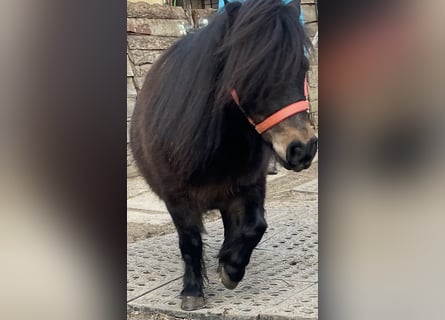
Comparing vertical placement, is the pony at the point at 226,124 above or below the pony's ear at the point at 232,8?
below

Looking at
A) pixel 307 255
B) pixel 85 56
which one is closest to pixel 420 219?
pixel 307 255

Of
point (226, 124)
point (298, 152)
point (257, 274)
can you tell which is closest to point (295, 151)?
point (298, 152)

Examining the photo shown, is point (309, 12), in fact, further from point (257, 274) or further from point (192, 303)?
point (192, 303)

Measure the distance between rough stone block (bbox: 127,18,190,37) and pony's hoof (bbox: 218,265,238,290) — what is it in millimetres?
588

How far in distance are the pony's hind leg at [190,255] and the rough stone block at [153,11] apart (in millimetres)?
467

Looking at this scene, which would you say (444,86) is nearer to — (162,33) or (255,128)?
(255,128)

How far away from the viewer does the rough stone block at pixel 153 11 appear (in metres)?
1.14

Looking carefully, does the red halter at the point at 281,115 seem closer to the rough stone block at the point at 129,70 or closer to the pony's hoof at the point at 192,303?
the rough stone block at the point at 129,70

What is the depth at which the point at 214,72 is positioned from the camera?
1.06 m

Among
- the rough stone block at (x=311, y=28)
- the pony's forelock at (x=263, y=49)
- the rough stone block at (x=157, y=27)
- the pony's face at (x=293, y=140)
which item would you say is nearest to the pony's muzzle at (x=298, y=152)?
the pony's face at (x=293, y=140)

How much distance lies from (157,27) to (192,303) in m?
0.68

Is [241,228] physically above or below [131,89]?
below

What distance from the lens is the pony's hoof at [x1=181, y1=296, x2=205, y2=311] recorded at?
1164 mm

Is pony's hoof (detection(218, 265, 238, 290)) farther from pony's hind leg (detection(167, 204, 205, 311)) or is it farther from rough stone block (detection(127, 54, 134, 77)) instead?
rough stone block (detection(127, 54, 134, 77))
